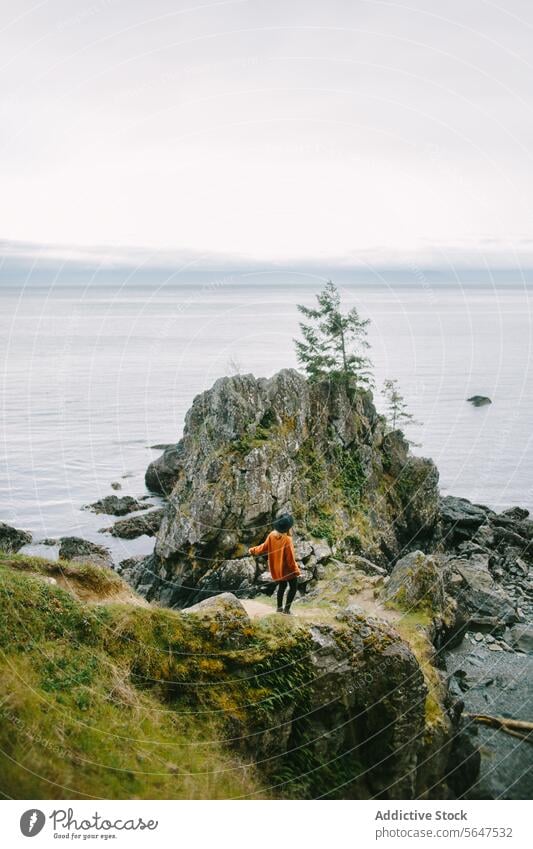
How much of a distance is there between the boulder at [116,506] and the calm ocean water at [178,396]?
100 centimetres

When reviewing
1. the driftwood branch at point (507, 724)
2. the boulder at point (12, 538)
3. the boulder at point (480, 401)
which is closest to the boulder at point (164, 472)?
the boulder at point (12, 538)

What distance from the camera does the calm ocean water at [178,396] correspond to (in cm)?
4378

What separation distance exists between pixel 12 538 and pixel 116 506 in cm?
957

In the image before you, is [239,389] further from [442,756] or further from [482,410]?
[482,410]

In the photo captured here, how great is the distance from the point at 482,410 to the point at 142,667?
188 feet

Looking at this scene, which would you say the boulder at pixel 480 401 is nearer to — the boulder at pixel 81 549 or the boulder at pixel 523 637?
the boulder at pixel 523 637

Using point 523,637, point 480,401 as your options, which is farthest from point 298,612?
point 480,401

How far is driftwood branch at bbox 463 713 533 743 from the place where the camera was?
18.4 m

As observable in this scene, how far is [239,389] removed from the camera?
29.4 meters

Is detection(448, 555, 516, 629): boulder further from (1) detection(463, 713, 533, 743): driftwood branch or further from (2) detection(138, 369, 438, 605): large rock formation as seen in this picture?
(1) detection(463, 713, 533, 743): driftwood branch

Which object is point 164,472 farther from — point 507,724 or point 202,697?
point 202,697

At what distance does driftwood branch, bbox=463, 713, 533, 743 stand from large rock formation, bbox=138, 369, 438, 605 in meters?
7.90

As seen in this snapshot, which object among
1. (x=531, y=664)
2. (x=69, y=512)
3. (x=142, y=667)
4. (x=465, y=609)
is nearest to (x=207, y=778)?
(x=142, y=667)
